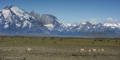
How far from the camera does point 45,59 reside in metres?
29.1

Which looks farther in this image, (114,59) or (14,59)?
(114,59)

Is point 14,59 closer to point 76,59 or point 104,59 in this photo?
point 76,59

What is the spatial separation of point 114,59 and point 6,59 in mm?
13182

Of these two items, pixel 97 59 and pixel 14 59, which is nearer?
pixel 14 59

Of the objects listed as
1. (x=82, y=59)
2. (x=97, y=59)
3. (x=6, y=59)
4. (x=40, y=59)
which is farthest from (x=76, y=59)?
(x=6, y=59)

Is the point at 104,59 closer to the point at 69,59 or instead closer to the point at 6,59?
the point at 69,59

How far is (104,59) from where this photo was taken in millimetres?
29734

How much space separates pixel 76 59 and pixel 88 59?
1.51m

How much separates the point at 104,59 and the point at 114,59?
1.25 meters

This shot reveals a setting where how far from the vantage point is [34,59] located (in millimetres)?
28812

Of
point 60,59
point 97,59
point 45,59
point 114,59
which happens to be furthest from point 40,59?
point 114,59

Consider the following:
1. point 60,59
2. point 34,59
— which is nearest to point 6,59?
point 34,59

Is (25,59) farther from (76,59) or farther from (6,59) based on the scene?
(76,59)

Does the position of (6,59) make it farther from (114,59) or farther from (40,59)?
(114,59)
